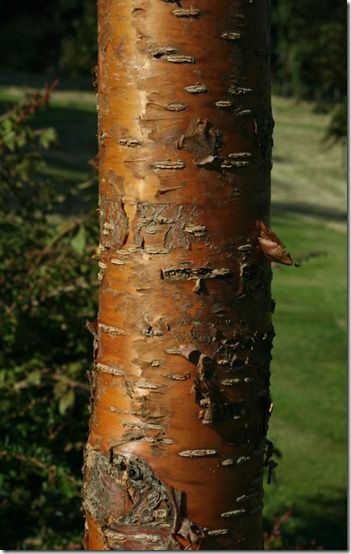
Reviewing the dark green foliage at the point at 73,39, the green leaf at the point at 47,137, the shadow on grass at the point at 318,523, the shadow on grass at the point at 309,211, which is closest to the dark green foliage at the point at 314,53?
the dark green foliage at the point at 73,39

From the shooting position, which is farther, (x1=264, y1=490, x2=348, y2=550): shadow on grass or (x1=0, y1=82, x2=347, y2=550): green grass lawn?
(x1=0, y1=82, x2=347, y2=550): green grass lawn

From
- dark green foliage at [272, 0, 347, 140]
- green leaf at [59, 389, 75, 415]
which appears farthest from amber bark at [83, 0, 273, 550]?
dark green foliage at [272, 0, 347, 140]

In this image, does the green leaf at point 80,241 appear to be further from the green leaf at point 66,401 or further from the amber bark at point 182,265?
the amber bark at point 182,265

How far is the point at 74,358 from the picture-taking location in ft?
14.1

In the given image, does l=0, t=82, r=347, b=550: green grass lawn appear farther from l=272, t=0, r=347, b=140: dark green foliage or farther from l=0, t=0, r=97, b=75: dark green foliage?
l=0, t=0, r=97, b=75: dark green foliage

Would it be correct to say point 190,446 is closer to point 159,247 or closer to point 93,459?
point 93,459

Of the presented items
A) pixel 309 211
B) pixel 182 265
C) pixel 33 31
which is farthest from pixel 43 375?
pixel 33 31

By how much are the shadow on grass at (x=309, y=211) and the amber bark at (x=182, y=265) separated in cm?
1762

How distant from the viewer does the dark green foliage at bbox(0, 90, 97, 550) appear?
152 inches

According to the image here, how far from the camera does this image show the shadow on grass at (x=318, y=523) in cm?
591

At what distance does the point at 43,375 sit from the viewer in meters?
4.02

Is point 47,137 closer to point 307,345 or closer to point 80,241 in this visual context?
point 80,241

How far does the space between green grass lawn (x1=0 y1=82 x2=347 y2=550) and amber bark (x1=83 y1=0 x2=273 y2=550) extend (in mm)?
2314

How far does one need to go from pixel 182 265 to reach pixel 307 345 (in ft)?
29.5
